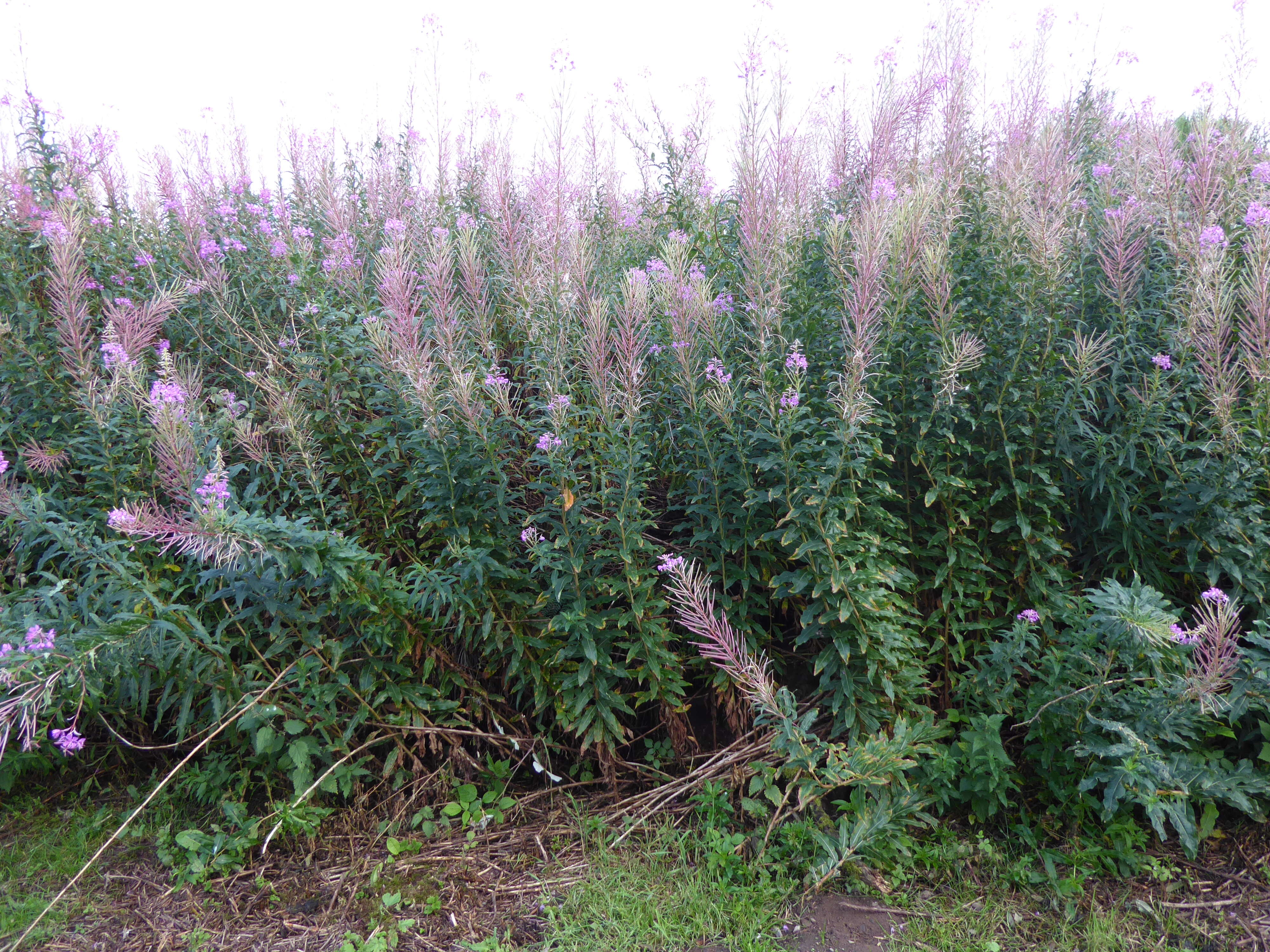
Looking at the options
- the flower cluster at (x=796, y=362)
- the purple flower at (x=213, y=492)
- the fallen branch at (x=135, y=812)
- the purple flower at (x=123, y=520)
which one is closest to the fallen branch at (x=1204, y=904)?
the flower cluster at (x=796, y=362)

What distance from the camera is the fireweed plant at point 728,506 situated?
3.00 m

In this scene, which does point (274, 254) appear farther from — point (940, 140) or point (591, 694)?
point (940, 140)

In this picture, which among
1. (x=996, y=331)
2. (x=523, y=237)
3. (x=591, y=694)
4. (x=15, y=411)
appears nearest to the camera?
(x=591, y=694)

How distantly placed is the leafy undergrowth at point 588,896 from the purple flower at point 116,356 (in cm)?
201

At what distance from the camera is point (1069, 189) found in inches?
156

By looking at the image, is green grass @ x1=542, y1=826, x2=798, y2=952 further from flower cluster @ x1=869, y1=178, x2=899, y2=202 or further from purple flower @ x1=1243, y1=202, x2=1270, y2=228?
purple flower @ x1=1243, y1=202, x2=1270, y2=228

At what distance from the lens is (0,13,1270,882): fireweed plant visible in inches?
118

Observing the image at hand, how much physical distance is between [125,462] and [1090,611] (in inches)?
176

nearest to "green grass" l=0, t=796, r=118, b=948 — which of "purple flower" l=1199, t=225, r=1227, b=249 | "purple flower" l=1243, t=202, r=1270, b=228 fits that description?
"purple flower" l=1199, t=225, r=1227, b=249

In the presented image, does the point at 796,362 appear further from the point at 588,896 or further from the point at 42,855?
the point at 42,855

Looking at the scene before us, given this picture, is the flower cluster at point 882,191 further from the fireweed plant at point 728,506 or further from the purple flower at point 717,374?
the purple flower at point 717,374

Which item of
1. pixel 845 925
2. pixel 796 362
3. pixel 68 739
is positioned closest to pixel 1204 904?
pixel 845 925

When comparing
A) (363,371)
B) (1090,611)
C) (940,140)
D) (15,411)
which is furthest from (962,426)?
(15,411)

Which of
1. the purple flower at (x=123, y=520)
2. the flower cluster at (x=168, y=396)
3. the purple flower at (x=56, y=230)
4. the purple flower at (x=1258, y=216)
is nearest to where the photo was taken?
the purple flower at (x=123, y=520)
